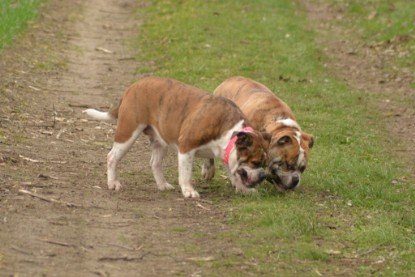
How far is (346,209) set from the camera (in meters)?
9.77

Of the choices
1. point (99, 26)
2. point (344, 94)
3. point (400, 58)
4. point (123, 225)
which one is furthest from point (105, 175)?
point (99, 26)

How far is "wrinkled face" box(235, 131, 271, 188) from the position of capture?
9492mm

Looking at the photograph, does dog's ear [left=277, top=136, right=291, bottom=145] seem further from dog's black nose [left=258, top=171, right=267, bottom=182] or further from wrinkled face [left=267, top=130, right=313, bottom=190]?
dog's black nose [left=258, top=171, right=267, bottom=182]

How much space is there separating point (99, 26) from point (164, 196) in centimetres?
1228

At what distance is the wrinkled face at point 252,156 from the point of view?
949 cm

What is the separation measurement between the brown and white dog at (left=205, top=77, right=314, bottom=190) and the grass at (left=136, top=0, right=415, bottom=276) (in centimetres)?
26

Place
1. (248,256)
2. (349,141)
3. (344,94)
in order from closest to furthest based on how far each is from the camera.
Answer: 1. (248,256)
2. (349,141)
3. (344,94)

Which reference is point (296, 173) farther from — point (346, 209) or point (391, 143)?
point (391, 143)

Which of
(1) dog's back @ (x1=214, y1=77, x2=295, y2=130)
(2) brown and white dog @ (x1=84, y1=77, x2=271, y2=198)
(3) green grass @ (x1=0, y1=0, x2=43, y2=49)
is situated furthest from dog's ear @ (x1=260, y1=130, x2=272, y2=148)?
(3) green grass @ (x1=0, y1=0, x2=43, y2=49)

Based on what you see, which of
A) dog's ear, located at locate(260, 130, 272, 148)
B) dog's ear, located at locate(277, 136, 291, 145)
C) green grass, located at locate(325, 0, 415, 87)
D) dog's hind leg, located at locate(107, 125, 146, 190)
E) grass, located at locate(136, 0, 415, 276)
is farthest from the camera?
green grass, located at locate(325, 0, 415, 87)

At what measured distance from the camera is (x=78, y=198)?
9.54 metres

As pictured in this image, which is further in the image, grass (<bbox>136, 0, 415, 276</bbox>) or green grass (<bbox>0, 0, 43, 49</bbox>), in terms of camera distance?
green grass (<bbox>0, 0, 43, 49</bbox>)

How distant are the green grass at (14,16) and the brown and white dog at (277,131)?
700 cm

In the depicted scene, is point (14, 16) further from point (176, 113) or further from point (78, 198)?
point (78, 198)
